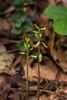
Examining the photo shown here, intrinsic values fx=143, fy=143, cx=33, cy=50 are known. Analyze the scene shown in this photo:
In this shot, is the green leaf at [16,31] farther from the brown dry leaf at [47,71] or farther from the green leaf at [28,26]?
the brown dry leaf at [47,71]

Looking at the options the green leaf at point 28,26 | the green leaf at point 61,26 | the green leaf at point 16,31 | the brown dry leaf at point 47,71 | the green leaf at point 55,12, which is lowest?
the brown dry leaf at point 47,71

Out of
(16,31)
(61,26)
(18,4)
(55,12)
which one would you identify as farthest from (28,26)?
(61,26)

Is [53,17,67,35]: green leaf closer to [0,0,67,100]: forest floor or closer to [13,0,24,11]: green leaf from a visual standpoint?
[0,0,67,100]: forest floor

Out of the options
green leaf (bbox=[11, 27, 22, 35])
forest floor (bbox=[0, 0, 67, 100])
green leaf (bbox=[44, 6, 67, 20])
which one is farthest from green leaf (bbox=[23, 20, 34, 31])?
green leaf (bbox=[44, 6, 67, 20])

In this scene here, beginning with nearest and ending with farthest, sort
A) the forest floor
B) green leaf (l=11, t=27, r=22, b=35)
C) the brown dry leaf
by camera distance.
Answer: the forest floor → the brown dry leaf → green leaf (l=11, t=27, r=22, b=35)

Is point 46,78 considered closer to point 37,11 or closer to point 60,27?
point 60,27

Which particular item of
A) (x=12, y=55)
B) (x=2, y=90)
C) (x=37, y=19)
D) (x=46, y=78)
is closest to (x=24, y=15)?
(x=37, y=19)

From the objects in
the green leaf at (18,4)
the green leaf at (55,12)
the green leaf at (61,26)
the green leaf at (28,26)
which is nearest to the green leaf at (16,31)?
the green leaf at (28,26)

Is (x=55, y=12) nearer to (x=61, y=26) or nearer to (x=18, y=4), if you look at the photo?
(x=61, y=26)
